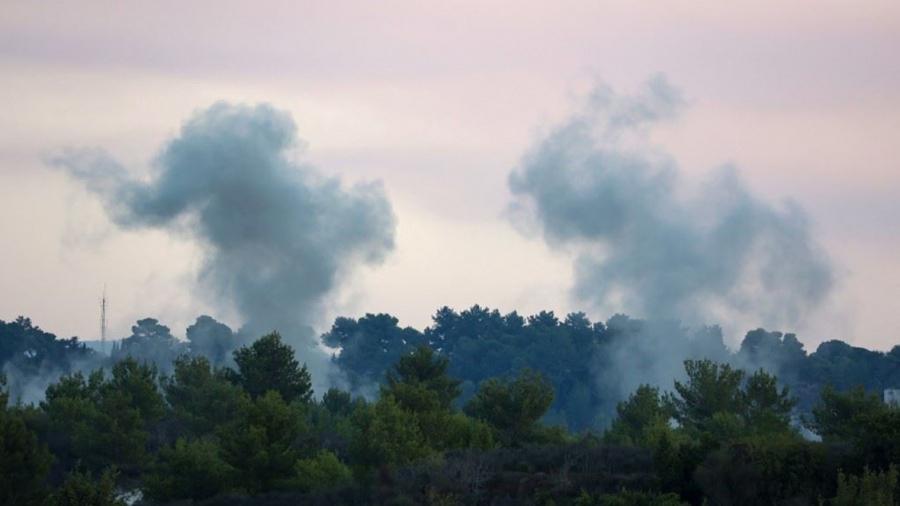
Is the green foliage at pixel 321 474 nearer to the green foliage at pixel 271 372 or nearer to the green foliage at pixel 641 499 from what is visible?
the green foliage at pixel 641 499

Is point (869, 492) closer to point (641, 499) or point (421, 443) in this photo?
point (641, 499)

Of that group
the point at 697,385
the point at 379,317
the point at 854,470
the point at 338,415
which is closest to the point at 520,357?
the point at 379,317

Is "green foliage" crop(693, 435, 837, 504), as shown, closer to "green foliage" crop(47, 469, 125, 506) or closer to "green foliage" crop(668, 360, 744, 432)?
"green foliage" crop(47, 469, 125, 506)

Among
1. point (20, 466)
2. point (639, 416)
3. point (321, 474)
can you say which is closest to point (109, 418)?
point (321, 474)

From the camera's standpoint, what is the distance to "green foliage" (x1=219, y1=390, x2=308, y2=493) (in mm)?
62719

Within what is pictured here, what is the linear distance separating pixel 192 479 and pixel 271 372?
19.6 meters

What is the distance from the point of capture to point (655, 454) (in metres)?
54.3

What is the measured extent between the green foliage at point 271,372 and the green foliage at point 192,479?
17528 mm

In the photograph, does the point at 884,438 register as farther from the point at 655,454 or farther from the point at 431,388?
the point at 431,388

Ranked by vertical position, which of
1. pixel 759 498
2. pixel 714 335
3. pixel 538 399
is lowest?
pixel 759 498

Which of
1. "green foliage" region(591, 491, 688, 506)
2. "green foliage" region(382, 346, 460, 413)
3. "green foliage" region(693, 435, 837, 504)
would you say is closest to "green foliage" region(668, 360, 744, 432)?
"green foliage" region(382, 346, 460, 413)

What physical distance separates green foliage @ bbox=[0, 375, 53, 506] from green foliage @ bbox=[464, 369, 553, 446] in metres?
26.7

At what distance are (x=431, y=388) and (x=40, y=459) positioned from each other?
1235 inches

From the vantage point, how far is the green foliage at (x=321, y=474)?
61438 mm
